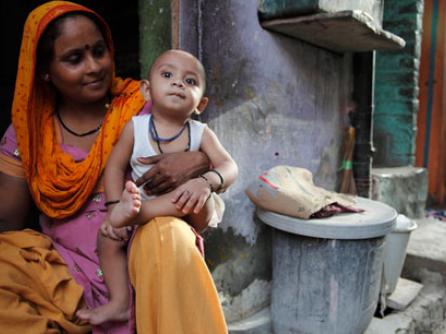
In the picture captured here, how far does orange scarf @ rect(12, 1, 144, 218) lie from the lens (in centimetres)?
158

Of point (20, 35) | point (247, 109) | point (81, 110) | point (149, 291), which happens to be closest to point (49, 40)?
point (81, 110)

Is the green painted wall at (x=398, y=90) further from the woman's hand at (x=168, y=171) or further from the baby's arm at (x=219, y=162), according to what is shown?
the woman's hand at (x=168, y=171)

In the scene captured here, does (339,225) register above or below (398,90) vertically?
below

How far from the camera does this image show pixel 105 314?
1387 millimetres

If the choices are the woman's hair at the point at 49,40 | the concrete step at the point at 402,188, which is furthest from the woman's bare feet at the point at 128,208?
the concrete step at the point at 402,188

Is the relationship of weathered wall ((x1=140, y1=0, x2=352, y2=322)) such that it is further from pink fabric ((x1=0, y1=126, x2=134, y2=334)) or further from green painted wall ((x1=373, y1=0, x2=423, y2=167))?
green painted wall ((x1=373, y1=0, x2=423, y2=167))

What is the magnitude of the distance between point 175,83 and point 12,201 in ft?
2.88

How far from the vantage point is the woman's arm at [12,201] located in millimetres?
1670

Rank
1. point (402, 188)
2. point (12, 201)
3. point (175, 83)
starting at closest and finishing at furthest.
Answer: point (175, 83)
point (12, 201)
point (402, 188)

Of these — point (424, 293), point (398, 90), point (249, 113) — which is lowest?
point (424, 293)

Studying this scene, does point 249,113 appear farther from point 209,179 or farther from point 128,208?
point 128,208

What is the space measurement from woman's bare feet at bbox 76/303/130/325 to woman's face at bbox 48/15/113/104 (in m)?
0.83

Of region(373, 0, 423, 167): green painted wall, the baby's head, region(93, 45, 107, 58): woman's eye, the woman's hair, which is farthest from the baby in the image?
region(373, 0, 423, 167): green painted wall

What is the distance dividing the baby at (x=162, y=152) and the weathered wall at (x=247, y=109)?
1.96 ft
